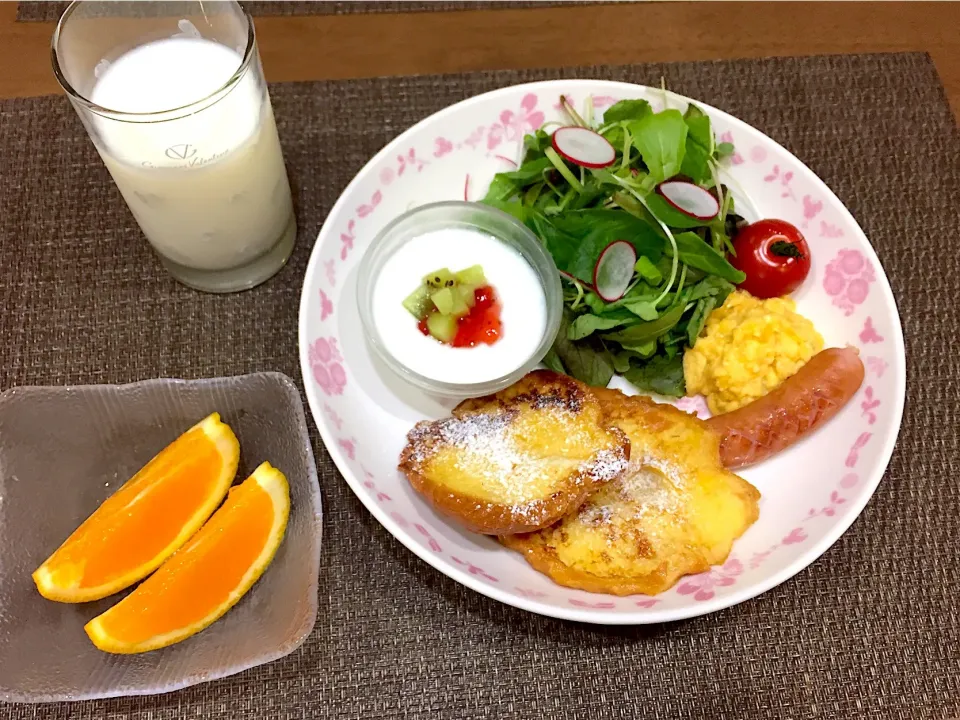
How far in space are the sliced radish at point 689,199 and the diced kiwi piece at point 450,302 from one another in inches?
21.5

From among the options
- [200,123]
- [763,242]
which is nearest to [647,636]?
[763,242]

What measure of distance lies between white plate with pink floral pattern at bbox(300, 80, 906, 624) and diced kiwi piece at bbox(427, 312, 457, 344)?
0.17m

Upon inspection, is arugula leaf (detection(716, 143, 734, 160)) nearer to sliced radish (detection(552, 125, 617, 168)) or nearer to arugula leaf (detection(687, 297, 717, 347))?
sliced radish (detection(552, 125, 617, 168))

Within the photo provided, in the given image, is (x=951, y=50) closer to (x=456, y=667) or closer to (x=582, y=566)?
(x=582, y=566)

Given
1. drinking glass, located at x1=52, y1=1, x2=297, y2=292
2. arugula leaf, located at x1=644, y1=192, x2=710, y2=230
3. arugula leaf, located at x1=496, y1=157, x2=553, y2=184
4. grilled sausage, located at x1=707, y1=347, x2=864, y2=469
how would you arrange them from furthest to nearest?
arugula leaf, located at x1=496, y1=157, x2=553, y2=184 → arugula leaf, located at x1=644, y1=192, x2=710, y2=230 → grilled sausage, located at x1=707, y1=347, x2=864, y2=469 → drinking glass, located at x1=52, y1=1, x2=297, y2=292

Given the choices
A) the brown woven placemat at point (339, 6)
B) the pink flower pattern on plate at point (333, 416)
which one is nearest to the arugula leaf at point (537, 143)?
the brown woven placemat at point (339, 6)

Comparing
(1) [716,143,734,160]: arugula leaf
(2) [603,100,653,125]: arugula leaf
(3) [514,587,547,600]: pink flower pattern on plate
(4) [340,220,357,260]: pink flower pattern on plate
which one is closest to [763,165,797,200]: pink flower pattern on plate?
(1) [716,143,734,160]: arugula leaf

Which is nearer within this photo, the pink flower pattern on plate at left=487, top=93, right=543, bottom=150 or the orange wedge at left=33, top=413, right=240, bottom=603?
the orange wedge at left=33, top=413, right=240, bottom=603

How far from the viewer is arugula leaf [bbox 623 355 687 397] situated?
1.73m

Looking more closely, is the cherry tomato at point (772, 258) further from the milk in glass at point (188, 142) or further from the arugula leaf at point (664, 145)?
the milk in glass at point (188, 142)

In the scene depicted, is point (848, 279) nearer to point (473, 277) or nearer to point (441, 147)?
point (473, 277)

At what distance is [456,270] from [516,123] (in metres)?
0.46

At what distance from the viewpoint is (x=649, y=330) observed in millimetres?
1672

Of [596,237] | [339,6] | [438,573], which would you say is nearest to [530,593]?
[438,573]
